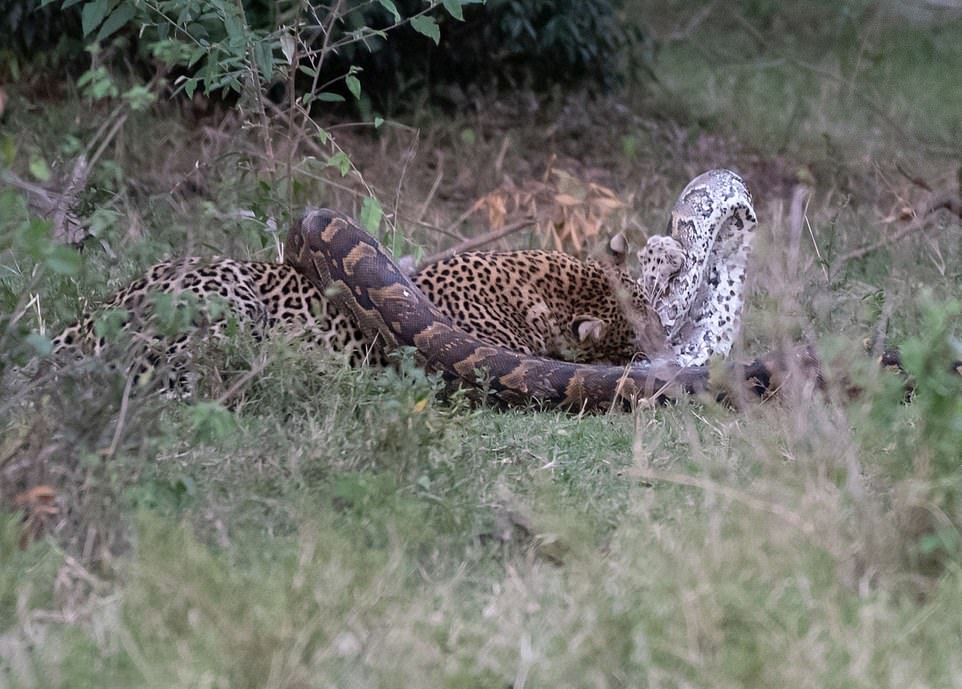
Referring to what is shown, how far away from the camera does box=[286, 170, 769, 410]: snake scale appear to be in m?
5.84

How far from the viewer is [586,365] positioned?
6.02 m

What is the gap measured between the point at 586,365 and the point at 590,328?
0.67 metres

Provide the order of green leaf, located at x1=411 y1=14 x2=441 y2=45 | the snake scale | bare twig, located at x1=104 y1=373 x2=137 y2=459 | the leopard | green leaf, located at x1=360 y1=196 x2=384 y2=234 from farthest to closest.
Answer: green leaf, located at x1=360 y1=196 x2=384 y2=234
green leaf, located at x1=411 y1=14 x2=441 y2=45
the snake scale
the leopard
bare twig, located at x1=104 y1=373 x2=137 y2=459

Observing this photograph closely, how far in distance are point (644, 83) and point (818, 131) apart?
152 cm

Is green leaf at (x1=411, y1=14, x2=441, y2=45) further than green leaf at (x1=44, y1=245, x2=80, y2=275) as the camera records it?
Yes

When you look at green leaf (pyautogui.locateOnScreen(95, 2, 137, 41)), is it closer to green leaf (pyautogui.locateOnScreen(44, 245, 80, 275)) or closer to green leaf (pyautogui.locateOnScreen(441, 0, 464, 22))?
green leaf (pyautogui.locateOnScreen(441, 0, 464, 22))

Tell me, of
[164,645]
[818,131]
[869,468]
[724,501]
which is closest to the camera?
[164,645]

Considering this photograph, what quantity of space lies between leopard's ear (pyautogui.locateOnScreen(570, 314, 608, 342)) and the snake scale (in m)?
0.26

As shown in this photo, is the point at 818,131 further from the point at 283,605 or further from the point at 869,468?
the point at 283,605

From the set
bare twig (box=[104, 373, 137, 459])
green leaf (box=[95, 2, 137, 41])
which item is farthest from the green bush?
bare twig (box=[104, 373, 137, 459])

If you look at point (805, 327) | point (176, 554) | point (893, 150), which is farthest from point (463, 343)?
point (893, 150)

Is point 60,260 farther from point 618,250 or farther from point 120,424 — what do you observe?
point 618,250

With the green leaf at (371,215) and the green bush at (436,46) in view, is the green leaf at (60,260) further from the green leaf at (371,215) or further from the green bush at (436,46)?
the green bush at (436,46)

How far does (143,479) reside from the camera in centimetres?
408
